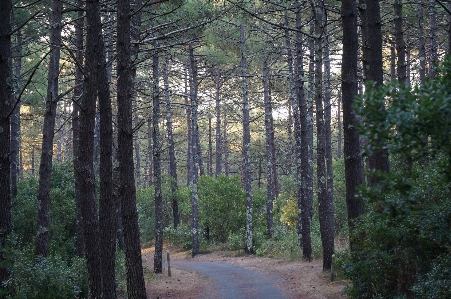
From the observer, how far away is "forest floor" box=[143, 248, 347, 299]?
13.1 m

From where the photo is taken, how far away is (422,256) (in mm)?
7688

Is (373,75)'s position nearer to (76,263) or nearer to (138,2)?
(138,2)

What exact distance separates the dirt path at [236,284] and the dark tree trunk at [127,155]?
201 inches

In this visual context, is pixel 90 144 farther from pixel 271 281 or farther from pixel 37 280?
pixel 271 281

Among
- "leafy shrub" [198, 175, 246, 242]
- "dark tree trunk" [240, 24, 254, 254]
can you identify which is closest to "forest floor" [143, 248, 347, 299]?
"dark tree trunk" [240, 24, 254, 254]

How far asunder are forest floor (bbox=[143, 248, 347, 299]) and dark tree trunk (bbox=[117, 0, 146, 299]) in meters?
5.06

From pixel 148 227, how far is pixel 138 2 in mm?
24689

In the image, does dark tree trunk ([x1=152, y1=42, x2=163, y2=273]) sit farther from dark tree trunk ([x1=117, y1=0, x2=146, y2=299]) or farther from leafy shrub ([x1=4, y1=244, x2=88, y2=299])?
leafy shrub ([x1=4, y1=244, x2=88, y2=299])

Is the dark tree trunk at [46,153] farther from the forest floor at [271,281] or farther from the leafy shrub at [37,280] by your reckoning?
the forest floor at [271,281]

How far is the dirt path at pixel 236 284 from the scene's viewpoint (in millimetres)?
13908

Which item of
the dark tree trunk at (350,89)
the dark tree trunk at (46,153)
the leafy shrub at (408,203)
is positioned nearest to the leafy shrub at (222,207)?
the dark tree trunk at (46,153)

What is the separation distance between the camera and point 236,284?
1595 cm

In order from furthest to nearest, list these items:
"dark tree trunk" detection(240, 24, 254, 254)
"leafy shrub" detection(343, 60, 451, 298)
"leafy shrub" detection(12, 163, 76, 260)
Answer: "dark tree trunk" detection(240, 24, 254, 254), "leafy shrub" detection(12, 163, 76, 260), "leafy shrub" detection(343, 60, 451, 298)

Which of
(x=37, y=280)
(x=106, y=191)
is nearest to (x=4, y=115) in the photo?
(x=106, y=191)
